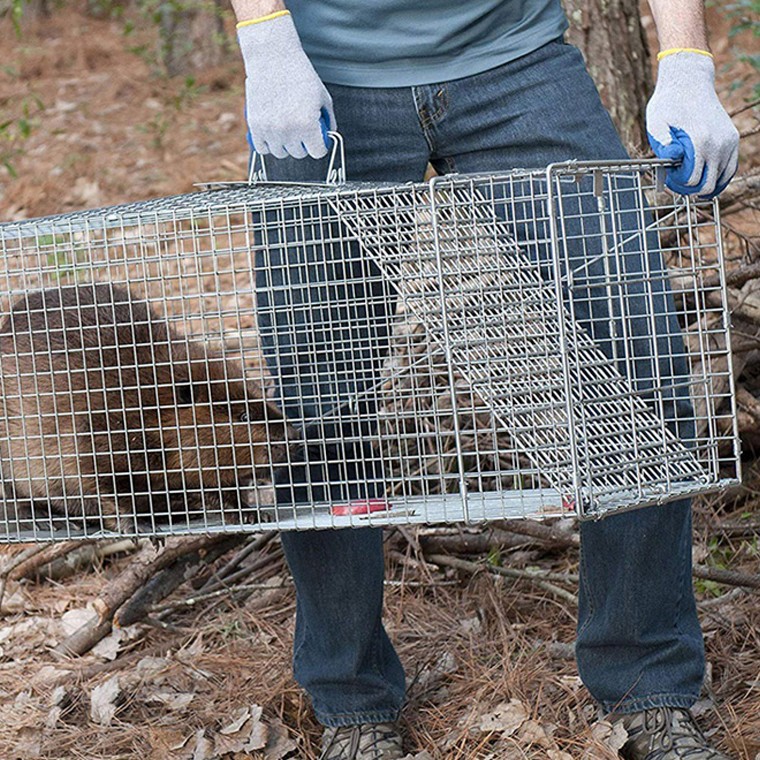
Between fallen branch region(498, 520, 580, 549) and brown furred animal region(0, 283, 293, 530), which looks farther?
fallen branch region(498, 520, 580, 549)

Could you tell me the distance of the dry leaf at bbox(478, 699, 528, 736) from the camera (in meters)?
2.97

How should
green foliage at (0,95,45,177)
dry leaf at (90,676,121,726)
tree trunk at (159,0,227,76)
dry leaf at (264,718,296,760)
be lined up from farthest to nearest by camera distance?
tree trunk at (159,0,227,76) → green foliage at (0,95,45,177) → dry leaf at (90,676,121,726) → dry leaf at (264,718,296,760)

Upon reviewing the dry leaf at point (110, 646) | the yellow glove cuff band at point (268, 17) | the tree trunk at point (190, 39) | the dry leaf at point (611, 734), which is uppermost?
the tree trunk at point (190, 39)

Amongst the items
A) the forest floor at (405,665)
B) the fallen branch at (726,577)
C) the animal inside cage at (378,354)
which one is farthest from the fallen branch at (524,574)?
the animal inside cage at (378,354)

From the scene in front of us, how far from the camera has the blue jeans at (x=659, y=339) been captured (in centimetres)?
273

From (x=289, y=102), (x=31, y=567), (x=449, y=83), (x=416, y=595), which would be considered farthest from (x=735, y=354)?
(x=31, y=567)

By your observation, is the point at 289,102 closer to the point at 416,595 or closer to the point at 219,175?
the point at 416,595

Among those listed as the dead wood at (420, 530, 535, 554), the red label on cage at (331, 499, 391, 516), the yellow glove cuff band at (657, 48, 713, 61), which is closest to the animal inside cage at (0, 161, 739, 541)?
the red label on cage at (331, 499, 391, 516)

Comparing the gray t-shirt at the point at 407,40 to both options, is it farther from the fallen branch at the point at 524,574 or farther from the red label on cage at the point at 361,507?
the fallen branch at the point at 524,574

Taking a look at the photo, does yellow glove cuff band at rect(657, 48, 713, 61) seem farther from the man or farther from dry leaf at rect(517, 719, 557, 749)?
dry leaf at rect(517, 719, 557, 749)

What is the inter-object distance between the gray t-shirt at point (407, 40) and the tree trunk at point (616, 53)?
1586mm

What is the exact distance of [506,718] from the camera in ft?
9.91

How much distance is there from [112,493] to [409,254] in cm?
94

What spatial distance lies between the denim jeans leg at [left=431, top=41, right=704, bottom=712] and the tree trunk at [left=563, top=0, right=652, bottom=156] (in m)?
1.55
